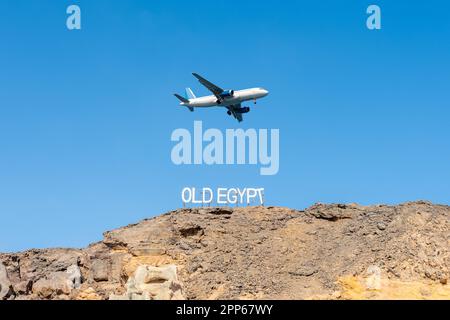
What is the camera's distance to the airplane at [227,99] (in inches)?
4245

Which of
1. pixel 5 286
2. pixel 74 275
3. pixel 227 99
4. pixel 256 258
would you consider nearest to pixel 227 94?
pixel 227 99

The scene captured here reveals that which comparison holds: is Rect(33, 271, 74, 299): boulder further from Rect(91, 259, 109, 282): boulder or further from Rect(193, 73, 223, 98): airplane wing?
Rect(193, 73, 223, 98): airplane wing

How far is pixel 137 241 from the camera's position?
80062 mm

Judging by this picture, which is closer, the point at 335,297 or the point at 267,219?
the point at 335,297

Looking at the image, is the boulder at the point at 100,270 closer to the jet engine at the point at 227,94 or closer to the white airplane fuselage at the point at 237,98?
the jet engine at the point at 227,94

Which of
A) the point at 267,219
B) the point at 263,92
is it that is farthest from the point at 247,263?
the point at 263,92

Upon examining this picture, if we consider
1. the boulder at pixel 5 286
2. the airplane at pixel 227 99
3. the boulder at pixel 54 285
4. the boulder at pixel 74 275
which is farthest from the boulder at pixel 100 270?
the airplane at pixel 227 99

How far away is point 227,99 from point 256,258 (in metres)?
39.2

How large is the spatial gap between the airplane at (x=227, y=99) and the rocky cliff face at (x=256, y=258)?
28.2 m

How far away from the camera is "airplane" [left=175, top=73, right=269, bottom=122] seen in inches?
4245
